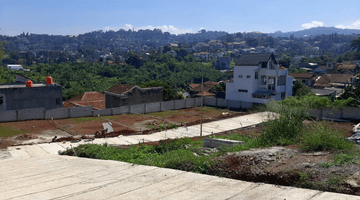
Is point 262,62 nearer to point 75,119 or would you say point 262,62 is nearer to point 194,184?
point 75,119

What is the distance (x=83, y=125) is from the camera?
103ft

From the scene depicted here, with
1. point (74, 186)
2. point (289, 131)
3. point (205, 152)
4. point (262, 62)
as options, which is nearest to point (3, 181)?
point (74, 186)

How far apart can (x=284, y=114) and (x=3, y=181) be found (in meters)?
11.9

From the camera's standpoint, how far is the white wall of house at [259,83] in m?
47.5

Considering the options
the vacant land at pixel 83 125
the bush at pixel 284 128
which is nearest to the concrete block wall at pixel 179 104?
the vacant land at pixel 83 125

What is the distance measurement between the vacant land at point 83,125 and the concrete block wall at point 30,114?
106 centimetres

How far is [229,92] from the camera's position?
52000 millimetres

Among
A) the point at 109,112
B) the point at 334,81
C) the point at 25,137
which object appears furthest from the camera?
the point at 334,81

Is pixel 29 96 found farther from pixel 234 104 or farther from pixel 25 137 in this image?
pixel 234 104

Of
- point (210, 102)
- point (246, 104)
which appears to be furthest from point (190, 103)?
point (246, 104)

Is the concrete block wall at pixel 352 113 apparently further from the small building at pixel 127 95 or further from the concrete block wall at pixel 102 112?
the concrete block wall at pixel 102 112

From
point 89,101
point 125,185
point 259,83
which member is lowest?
point 89,101

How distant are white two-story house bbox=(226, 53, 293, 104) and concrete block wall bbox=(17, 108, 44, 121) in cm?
3143

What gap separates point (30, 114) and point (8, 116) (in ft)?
6.97
